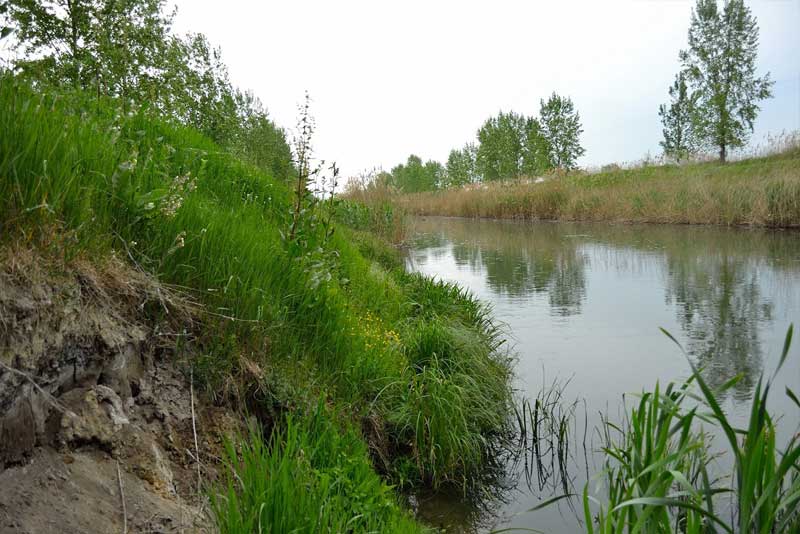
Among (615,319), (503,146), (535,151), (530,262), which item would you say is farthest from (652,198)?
(503,146)

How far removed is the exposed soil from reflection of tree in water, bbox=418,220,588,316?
22.1ft

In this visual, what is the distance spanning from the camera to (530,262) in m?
13.1

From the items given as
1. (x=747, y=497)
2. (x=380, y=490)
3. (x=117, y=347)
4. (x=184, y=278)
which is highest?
(x=184, y=278)

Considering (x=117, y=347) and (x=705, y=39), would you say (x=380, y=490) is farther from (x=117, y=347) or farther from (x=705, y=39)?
(x=705, y=39)

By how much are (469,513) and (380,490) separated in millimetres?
957

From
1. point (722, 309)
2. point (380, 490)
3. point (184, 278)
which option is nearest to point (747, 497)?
point (380, 490)

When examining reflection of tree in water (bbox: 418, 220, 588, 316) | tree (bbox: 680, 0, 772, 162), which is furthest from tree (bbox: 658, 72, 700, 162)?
reflection of tree in water (bbox: 418, 220, 588, 316)

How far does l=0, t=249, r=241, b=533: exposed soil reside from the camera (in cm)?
162

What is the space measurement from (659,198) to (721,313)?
14287 millimetres

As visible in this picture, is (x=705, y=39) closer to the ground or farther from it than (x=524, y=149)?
farther from it

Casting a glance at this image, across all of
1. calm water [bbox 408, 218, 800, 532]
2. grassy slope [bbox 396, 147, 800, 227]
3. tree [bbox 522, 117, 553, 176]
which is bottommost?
calm water [bbox 408, 218, 800, 532]

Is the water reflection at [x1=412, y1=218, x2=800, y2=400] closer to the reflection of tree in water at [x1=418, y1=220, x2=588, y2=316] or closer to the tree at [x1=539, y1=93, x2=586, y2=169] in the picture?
the reflection of tree in water at [x1=418, y1=220, x2=588, y2=316]

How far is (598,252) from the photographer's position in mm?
14094

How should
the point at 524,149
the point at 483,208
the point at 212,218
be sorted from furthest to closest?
1. the point at 524,149
2. the point at 483,208
3. the point at 212,218
